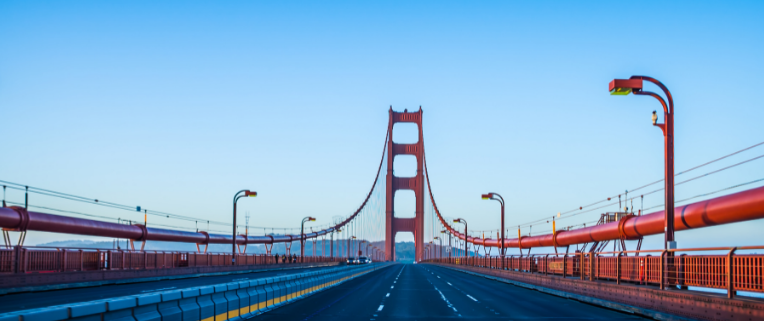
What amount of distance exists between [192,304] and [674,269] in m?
11.4

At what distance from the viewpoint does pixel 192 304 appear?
37.3 feet

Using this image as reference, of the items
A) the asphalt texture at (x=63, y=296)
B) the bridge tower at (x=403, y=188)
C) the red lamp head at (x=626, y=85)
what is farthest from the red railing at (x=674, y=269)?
the bridge tower at (x=403, y=188)

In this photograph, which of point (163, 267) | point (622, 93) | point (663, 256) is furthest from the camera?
point (163, 267)

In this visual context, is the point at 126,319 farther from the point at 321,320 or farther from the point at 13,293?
the point at 13,293

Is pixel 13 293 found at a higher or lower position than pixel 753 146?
lower

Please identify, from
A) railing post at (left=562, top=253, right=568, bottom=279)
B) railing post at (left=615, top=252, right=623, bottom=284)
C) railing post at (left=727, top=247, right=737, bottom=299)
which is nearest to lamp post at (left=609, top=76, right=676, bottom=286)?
railing post at (left=615, top=252, right=623, bottom=284)

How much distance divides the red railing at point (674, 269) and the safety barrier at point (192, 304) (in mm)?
10070

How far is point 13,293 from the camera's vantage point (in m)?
22.9

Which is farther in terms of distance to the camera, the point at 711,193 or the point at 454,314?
the point at 711,193

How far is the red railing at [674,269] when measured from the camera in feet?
39.2

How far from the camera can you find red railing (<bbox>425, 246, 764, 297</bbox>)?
1195 centimetres

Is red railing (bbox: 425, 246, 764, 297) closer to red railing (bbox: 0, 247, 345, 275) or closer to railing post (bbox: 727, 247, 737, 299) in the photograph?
railing post (bbox: 727, 247, 737, 299)

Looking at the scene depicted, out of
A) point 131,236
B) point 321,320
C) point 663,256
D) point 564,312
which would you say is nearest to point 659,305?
point 663,256

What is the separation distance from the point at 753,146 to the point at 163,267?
33453mm
